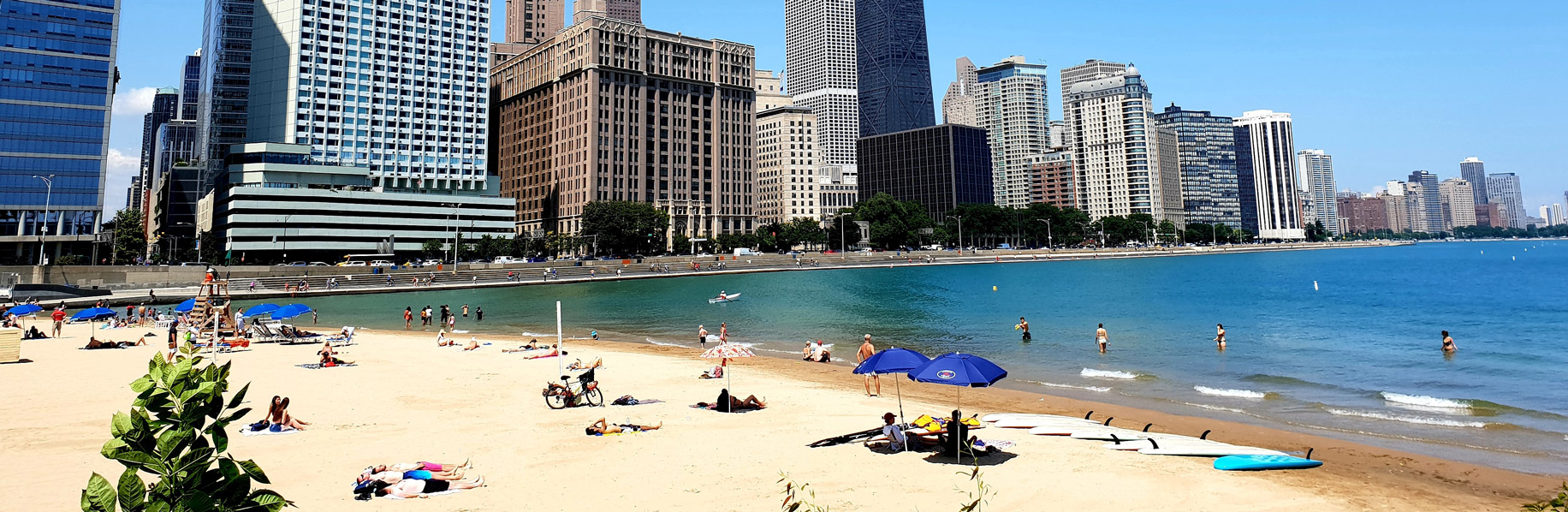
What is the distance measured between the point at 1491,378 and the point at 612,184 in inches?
6343

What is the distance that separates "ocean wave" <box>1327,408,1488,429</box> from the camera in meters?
19.8

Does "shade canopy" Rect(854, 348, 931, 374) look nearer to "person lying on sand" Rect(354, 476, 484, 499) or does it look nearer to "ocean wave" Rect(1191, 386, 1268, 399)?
"person lying on sand" Rect(354, 476, 484, 499)

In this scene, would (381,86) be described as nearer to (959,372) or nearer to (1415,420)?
(959,372)

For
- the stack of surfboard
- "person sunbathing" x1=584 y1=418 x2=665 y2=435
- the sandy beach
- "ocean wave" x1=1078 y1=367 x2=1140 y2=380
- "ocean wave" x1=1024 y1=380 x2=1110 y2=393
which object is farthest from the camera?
"ocean wave" x1=1078 y1=367 x2=1140 y2=380

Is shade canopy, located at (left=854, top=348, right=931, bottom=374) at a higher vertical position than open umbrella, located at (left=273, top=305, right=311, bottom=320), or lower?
lower

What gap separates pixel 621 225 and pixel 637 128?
4188 centimetres

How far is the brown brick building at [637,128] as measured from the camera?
17288cm

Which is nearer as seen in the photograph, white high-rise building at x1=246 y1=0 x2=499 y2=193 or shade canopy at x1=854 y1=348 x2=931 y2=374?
shade canopy at x1=854 y1=348 x2=931 y2=374

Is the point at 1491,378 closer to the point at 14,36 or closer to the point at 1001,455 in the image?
the point at 1001,455

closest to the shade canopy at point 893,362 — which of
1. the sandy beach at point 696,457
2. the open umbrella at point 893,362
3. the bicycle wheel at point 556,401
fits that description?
the open umbrella at point 893,362

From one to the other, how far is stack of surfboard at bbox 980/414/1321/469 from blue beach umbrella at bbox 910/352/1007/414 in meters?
3.55

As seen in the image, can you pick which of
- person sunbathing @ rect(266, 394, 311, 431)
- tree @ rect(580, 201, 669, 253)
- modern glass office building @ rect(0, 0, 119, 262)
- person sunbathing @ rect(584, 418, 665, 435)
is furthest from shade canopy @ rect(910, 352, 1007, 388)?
modern glass office building @ rect(0, 0, 119, 262)

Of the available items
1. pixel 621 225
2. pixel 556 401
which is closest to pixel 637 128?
Result: pixel 621 225

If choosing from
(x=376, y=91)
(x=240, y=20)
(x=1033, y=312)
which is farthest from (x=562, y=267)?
(x=240, y=20)
